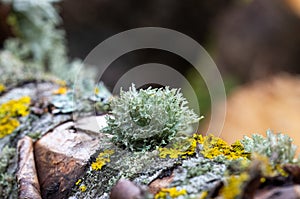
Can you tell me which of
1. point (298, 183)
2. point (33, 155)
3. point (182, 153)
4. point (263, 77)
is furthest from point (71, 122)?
point (263, 77)

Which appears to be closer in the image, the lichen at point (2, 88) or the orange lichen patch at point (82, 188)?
the orange lichen patch at point (82, 188)

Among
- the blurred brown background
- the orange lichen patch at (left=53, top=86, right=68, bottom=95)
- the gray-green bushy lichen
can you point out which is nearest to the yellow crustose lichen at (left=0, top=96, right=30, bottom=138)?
the orange lichen patch at (left=53, top=86, right=68, bottom=95)

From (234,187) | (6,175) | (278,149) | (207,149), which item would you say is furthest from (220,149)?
(6,175)

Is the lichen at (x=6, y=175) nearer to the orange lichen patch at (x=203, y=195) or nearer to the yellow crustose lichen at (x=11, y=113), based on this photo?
the yellow crustose lichen at (x=11, y=113)

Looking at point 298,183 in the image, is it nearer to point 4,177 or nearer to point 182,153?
point 182,153

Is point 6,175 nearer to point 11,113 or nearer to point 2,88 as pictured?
point 11,113

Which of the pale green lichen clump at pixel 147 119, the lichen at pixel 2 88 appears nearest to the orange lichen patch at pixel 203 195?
the pale green lichen clump at pixel 147 119
